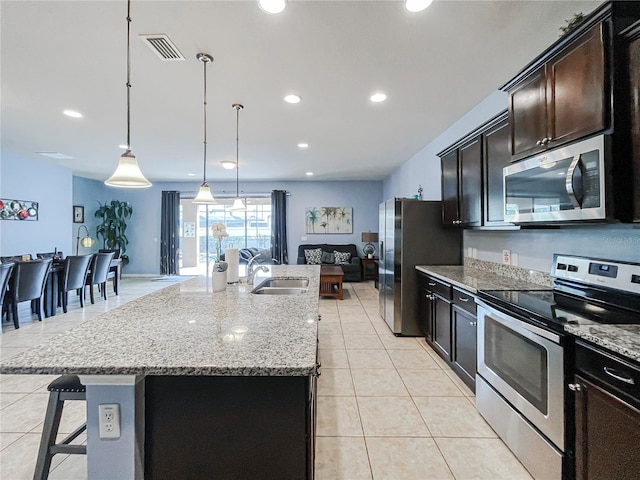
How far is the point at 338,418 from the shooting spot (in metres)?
2.15

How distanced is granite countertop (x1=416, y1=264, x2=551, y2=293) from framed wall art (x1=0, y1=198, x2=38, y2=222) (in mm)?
7023

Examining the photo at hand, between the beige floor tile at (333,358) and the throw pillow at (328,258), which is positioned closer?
the beige floor tile at (333,358)

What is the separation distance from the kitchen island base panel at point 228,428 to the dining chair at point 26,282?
13.9 feet

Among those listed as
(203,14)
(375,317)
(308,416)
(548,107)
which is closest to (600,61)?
(548,107)

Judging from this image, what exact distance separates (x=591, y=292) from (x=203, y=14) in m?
2.89

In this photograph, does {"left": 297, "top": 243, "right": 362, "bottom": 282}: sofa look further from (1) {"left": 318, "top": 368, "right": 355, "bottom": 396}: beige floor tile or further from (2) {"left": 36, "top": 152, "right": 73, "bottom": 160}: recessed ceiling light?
(2) {"left": 36, "top": 152, "right": 73, "bottom": 160}: recessed ceiling light

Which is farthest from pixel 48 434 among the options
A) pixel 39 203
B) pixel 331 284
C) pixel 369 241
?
pixel 369 241

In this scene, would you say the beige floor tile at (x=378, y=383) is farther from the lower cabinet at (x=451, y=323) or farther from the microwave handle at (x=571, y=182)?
the microwave handle at (x=571, y=182)

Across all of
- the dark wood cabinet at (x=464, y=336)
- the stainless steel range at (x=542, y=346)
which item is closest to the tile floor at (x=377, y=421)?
the dark wood cabinet at (x=464, y=336)

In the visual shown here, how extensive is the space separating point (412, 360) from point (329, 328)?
127cm

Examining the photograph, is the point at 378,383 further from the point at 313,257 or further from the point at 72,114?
the point at 313,257

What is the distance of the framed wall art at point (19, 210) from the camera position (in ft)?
17.4

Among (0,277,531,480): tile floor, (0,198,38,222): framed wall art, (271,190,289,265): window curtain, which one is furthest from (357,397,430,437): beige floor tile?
(0,198,38,222): framed wall art

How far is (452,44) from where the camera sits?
7.32ft
